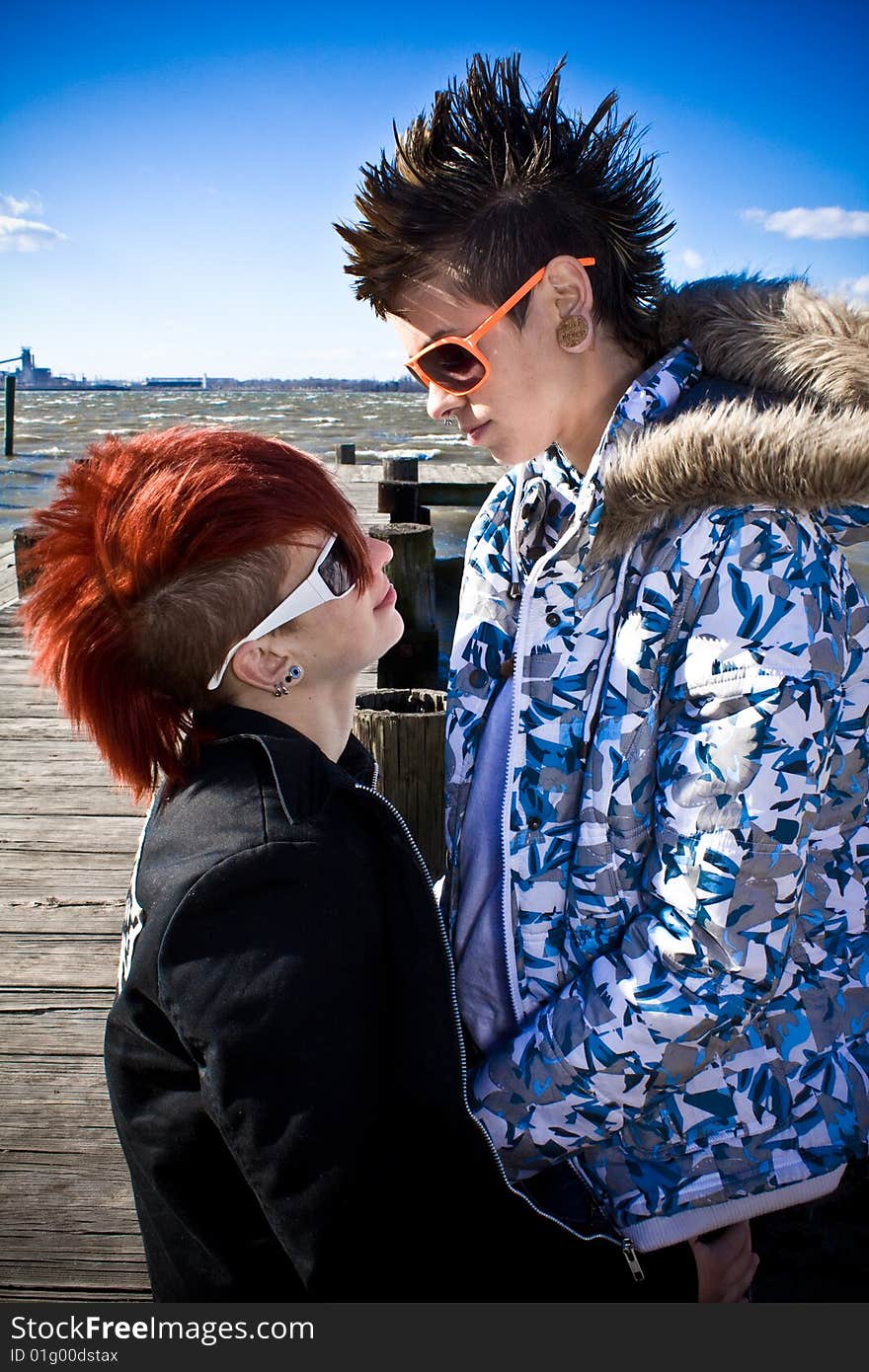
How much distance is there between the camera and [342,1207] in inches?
50.6

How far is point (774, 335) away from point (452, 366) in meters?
0.62

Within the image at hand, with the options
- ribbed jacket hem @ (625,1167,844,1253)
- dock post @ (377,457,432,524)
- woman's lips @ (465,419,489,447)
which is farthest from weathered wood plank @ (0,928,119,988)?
dock post @ (377,457,432,524)

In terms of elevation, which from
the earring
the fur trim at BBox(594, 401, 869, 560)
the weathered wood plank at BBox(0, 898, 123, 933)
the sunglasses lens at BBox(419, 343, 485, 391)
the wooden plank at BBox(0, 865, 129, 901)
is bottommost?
the weathered wood plank at BBox(0, 898, 123, 933)

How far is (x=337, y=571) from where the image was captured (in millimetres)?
1707

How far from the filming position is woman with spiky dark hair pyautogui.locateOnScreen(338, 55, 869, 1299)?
4.64ft

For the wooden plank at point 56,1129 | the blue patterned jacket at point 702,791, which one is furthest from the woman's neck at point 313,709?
the wooden plank at point 56,1129

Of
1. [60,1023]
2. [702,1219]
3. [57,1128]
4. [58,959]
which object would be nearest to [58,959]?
[58,959]

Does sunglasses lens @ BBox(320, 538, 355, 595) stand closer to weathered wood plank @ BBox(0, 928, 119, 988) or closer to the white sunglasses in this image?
the white sunglasses

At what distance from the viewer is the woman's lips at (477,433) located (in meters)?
1.94

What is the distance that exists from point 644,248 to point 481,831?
1.21 metres

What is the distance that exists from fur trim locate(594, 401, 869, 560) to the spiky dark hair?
453 mm

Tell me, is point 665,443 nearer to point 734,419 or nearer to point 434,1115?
point 734,419
